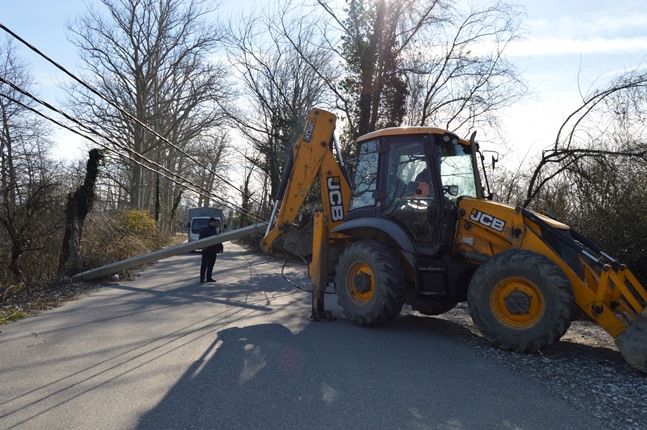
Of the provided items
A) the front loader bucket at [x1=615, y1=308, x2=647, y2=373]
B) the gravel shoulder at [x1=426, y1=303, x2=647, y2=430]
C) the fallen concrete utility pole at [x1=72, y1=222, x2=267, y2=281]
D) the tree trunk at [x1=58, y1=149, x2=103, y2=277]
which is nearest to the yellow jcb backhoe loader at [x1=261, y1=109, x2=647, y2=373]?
the front loader bucket at [x1=615, y1=308, x2=647, y2=373]

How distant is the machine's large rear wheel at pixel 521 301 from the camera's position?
18.6 ft

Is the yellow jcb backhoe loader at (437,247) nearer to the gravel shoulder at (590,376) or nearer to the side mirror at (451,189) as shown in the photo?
the side mirror at (451,189)

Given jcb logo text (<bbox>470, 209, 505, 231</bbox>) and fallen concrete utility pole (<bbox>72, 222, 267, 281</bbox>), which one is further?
fallen concrete utility pole (<bbox>72, 222, 267, 281</bbox>)

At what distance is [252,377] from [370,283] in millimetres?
2969

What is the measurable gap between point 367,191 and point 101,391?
488 centimetres

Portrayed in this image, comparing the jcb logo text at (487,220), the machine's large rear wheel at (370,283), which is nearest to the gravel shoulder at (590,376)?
the machine's large rear wheel at (370,283)

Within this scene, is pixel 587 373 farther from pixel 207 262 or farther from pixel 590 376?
pixel 207 262

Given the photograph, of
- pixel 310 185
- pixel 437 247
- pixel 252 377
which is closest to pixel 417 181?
pixel 437 247

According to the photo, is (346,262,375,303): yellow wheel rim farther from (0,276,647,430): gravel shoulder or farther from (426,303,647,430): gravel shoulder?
(426,303,647,430): gravel shoulder

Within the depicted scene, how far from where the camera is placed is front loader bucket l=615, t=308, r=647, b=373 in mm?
5070

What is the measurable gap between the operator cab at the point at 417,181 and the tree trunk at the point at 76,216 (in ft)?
24.8

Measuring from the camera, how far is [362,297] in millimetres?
7832

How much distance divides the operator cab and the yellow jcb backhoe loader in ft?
0.05

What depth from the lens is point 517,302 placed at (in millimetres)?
6047
